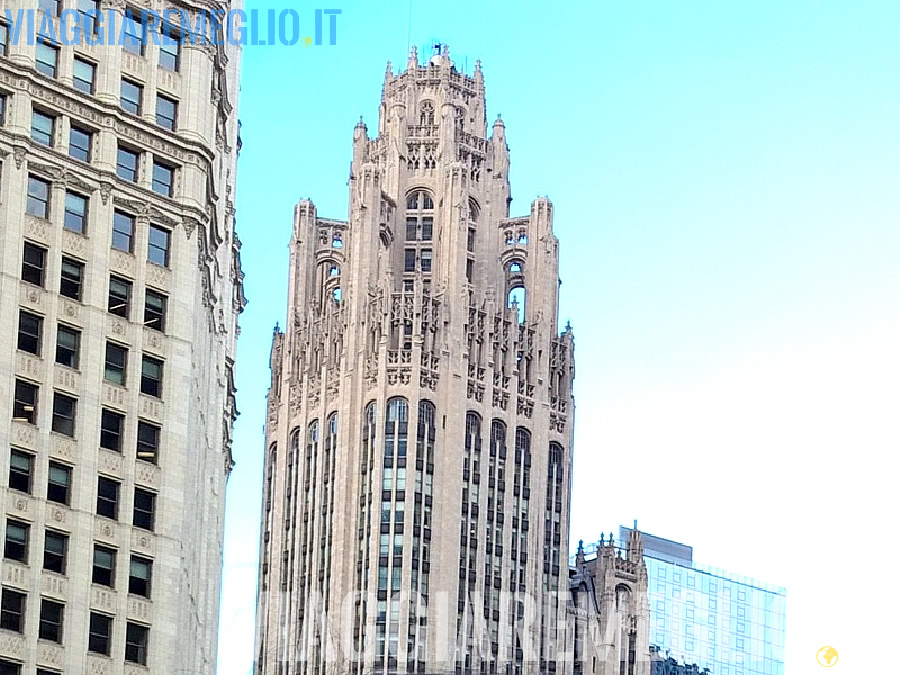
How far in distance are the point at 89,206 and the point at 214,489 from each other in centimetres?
2196

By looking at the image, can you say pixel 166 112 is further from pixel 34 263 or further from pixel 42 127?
pixel 34 263

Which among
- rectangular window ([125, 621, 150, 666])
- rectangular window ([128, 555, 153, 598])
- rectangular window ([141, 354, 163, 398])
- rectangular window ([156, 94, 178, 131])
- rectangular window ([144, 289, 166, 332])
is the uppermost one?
rectangular window ([156, 94, 178, 131])

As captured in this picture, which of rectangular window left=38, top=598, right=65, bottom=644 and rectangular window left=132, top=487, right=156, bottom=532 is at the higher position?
rectangular window left=132, top=487, right=156, bottom=532

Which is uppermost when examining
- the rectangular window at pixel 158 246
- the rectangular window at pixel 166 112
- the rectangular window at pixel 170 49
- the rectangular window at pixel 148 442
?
the rectangular window at pixel 170 49

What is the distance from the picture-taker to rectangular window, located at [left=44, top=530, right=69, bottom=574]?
87938 millimetres

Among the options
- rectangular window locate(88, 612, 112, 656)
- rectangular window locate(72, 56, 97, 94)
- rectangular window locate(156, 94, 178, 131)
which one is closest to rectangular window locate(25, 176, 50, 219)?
rectangular window locate(72, 56, 97, 94)

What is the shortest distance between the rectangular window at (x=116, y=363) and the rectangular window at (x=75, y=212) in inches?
183

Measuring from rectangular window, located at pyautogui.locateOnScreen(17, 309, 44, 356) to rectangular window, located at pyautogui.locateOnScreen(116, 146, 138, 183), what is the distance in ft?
26.8

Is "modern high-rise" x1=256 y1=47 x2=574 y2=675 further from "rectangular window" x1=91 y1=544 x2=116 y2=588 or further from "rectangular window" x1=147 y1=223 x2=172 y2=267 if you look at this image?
"rectangular window" x1=91 y1=544 x2=116 y2=588

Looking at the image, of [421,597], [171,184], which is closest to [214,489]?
[171,184]

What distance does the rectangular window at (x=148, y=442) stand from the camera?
92750 mm

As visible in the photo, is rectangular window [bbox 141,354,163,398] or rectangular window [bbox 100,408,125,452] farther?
rectangular window [bbox 141,354,163,398]

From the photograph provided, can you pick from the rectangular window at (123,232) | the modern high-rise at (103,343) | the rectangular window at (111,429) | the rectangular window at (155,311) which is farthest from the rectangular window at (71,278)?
the rectangular window at (111,429)

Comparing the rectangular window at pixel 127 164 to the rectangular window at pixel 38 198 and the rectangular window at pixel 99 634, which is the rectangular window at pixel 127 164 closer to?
the rectangular window at pixel 38 198
